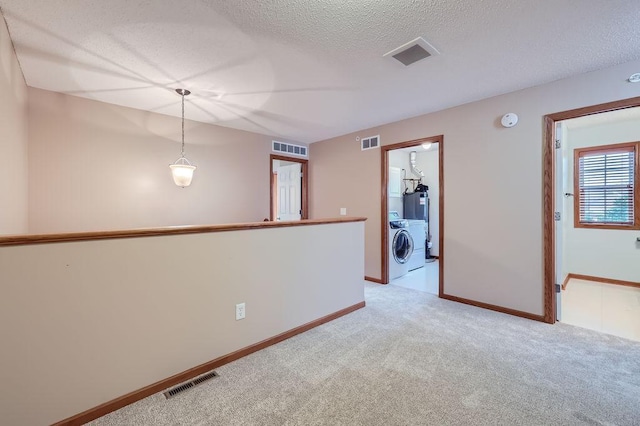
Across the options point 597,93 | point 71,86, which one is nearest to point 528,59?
point 597,93

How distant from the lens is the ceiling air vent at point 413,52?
204cm

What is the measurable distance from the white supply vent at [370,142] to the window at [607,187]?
328 centimetres

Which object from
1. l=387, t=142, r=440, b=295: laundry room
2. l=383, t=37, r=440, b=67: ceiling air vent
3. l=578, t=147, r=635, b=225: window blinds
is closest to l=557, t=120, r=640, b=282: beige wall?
l=578, t=147, r=635, b=225: window blinds

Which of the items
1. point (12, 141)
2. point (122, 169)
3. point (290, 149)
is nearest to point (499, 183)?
point (290, 149)

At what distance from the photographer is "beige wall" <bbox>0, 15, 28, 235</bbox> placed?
6.20 ft

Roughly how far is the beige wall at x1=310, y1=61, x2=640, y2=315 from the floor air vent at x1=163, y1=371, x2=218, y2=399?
2.96m

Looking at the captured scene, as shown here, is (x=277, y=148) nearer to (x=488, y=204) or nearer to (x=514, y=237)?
(x=488, y=204)

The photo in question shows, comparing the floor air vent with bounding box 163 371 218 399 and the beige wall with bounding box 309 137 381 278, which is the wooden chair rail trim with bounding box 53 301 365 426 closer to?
the floor air vent with bounding box 163 371 218 399

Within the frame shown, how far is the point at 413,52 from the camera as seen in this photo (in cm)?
215

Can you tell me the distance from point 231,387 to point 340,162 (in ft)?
12.5

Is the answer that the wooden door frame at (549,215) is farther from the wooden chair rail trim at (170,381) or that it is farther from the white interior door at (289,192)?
the white interior door at (289,192)

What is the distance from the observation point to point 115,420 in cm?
151

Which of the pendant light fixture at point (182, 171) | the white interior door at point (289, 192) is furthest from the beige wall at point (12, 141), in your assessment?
the white interior door at point (289, 192)

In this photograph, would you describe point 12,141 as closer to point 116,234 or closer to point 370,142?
point 116,234
